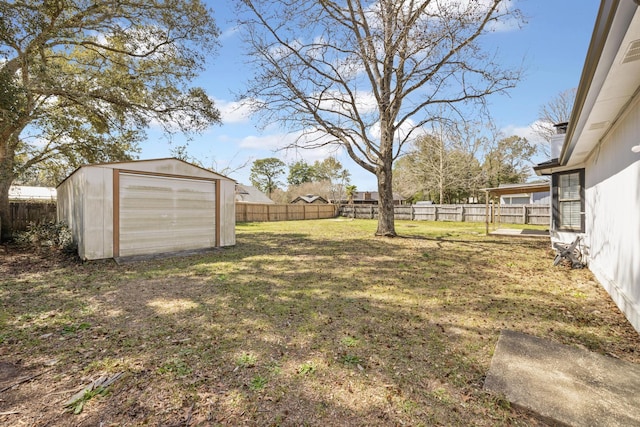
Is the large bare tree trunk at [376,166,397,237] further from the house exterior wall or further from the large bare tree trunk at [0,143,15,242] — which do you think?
the large bare tree trunk at [0,143,15,242]

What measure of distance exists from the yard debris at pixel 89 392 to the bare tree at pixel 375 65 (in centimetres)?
850

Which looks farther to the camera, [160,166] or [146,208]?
[160,166]

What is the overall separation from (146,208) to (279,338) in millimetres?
6058

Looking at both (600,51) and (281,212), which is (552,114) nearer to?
(281,212)

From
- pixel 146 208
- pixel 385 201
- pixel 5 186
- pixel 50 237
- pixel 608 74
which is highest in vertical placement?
pixel 608 74

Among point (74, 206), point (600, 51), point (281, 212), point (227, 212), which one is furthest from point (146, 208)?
point (281, 212)

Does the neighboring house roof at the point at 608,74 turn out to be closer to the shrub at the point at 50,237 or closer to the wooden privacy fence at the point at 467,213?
the shrub at the point at 50,237

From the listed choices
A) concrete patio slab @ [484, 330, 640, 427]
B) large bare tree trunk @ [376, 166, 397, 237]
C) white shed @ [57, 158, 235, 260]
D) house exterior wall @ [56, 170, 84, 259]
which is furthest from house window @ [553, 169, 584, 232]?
house exterior wall @ [56, 170, 84, 259]

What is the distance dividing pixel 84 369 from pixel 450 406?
2895mm

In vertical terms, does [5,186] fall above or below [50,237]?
above

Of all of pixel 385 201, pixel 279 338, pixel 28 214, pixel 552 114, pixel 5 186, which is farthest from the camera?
pixel 552 114

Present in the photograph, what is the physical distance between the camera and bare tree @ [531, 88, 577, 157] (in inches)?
793

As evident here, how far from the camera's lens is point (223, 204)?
8680 mm

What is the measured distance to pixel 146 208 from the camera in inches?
280
